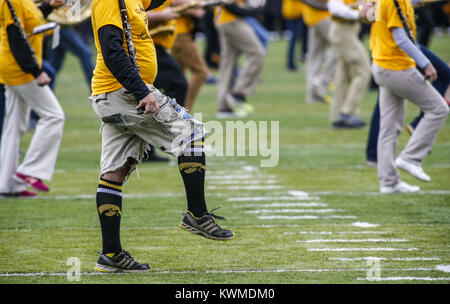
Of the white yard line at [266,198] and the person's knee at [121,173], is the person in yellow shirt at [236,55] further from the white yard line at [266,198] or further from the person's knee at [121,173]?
the person's knee at [121,173]

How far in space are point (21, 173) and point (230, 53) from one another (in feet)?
21.3

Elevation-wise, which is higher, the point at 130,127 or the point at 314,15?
the point at 130,127

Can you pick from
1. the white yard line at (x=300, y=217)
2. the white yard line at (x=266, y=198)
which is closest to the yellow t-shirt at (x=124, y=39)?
the white yard line at (x=300, y=217)

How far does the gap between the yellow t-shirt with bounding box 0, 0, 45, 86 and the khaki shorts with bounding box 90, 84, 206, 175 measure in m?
2.60

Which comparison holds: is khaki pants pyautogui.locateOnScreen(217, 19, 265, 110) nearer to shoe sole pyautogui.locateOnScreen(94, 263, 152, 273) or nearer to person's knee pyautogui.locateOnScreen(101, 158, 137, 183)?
person's knee pyautogui.locateOnScreen(101, 158, 137, 183)

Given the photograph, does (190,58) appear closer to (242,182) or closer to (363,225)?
(242,182)

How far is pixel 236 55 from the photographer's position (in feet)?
45.6

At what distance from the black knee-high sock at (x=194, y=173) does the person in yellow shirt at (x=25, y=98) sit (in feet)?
9.07

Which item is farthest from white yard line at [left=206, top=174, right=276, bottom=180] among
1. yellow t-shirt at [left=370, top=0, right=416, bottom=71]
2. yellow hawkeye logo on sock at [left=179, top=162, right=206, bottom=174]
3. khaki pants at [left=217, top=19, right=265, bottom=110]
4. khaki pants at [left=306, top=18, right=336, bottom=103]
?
khaki pants at [left=306, top=18, right=336, bottom=103]

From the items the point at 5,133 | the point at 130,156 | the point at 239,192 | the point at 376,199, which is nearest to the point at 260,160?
the point at 239,192

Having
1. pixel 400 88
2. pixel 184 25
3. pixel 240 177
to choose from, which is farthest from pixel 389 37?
pixel 184 25

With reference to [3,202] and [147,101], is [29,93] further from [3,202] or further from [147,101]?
[147,101]

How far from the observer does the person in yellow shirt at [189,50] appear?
10953 mm

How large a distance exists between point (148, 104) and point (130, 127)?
29 centimetres
